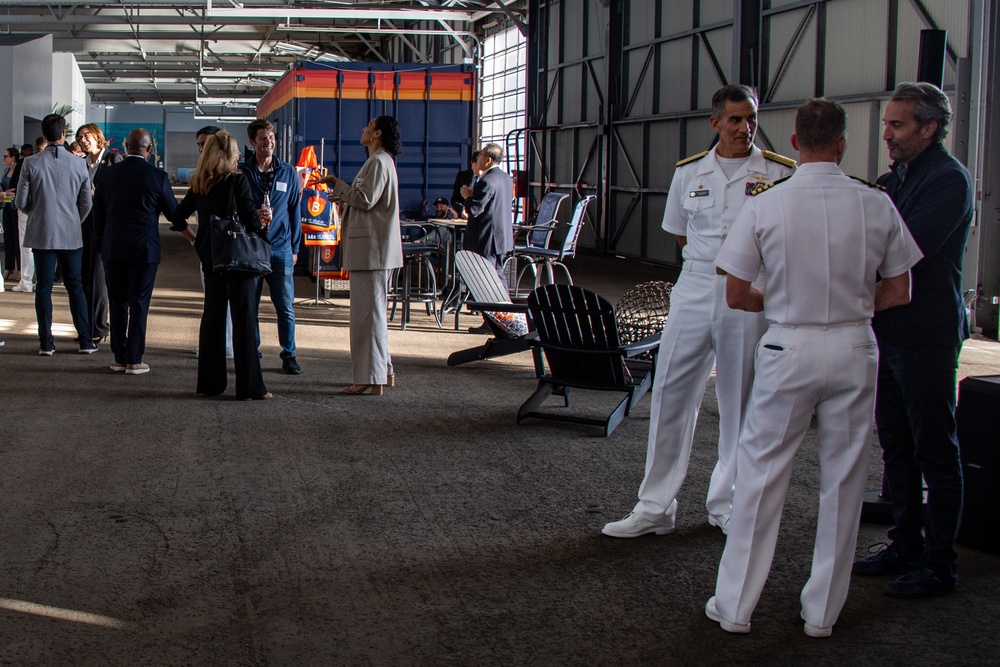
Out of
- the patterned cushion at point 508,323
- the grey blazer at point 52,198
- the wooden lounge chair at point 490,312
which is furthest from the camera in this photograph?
the grey blazer at point 52,198

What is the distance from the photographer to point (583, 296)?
6.21 m

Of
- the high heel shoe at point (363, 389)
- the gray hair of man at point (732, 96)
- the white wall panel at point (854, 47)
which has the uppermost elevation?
the white wall panel at point (854, 47)

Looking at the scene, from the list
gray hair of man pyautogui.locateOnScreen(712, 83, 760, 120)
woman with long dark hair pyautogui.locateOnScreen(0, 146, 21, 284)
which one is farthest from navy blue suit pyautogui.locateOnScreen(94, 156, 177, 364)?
woman with long dark hair pyautogui.locateOnScreen(0, 146, 21, 284)

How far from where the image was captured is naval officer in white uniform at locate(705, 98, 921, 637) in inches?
128

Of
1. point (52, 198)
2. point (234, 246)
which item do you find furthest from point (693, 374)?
→ point (52, 198)

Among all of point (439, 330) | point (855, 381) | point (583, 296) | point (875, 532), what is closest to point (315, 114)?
point (439, 330)

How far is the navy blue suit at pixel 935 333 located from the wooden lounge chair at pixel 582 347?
241 centimetres

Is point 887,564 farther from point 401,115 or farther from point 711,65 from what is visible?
point 711,65

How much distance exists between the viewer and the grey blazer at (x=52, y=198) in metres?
8.39

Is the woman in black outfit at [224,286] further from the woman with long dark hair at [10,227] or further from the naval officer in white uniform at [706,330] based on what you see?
the woman with long dark hair at [10,227]

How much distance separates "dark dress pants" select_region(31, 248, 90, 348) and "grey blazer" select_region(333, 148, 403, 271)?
9.12 feet

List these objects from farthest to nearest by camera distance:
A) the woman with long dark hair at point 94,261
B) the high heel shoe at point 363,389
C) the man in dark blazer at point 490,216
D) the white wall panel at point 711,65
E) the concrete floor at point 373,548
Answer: the white wall panel at point 711,65 → the man in dark blazer at point 490,216 → the woman with long dark hair at point 94,261 → the high heel shoe at point 363,389 → the concrete floor at point 373,548

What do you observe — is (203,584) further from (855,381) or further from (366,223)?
(366,223)

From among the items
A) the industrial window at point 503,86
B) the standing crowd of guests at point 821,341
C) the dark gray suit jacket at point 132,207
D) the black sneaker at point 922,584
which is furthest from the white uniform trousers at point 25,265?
the industrial window at point 503,86
